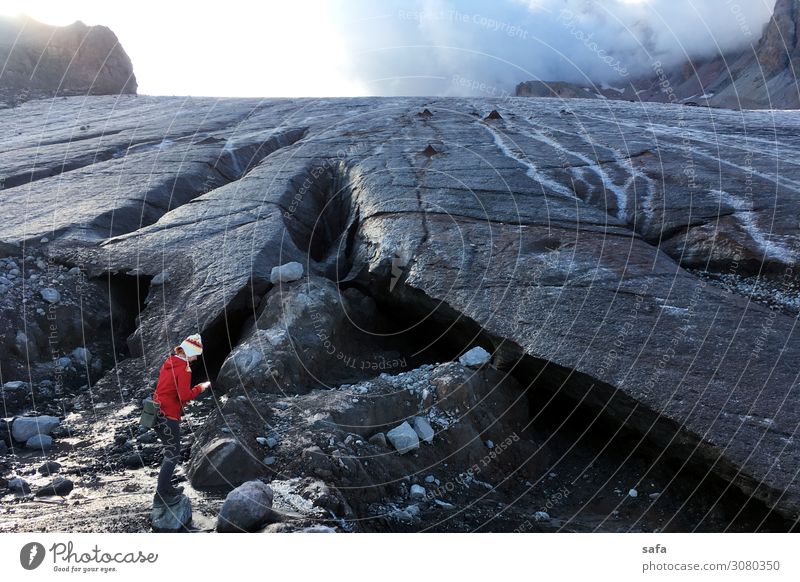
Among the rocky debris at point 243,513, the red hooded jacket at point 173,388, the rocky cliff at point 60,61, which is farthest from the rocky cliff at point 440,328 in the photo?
the rocky cliff at point 60,61

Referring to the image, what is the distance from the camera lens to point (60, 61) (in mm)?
38594

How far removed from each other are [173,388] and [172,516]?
3.84 ft

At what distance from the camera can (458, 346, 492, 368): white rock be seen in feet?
26.0

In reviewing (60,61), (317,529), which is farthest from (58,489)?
(60,61)

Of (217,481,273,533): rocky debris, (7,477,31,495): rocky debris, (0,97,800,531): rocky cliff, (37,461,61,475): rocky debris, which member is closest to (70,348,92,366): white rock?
(0,97,800,531): rocky cliff

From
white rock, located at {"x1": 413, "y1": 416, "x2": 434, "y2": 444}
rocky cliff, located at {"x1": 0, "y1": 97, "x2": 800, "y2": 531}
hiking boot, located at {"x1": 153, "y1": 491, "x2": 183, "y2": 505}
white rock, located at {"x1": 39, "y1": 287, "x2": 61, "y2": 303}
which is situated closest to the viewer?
hiking boot, located at {"x1": 153, "y1": 491, "x2": 183, "y2": 505}

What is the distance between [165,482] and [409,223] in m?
6.18

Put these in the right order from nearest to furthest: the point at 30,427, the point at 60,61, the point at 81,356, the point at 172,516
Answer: the point at 172,516
the point at 30,427
the point at 81,356
the point at 60,61

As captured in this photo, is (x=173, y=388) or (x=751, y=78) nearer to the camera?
(x=173, y=388)

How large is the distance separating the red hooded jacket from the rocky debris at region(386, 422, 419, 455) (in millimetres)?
2305

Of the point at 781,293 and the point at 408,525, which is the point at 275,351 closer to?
the point at 408,525

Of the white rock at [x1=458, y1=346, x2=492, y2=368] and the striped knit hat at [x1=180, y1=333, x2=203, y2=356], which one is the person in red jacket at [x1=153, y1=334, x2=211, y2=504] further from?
the white rock at [x1=458, y1=346, x2=492, y2=368]

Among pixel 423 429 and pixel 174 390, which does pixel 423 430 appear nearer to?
pixel 423 429

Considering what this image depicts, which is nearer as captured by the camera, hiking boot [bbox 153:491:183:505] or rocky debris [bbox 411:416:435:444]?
hiking boot [bbox 153:491:183:505]
